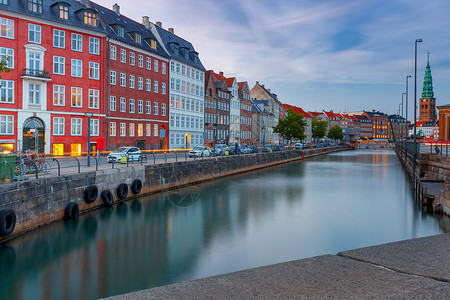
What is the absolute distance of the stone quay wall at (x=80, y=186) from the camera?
15045 millimetres

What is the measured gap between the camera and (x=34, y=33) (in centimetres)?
3862

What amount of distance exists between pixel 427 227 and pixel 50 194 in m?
17.6

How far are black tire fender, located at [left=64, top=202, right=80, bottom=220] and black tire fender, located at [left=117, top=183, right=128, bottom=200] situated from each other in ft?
15.2

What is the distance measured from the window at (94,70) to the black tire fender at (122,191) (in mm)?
24276

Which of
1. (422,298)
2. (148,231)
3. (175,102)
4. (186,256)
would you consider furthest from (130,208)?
(175,102)

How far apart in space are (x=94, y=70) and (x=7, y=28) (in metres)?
9.78

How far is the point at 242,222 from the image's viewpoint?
67.7ft

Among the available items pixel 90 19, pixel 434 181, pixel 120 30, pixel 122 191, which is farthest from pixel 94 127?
pixel 434 181

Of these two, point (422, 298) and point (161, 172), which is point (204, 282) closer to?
point (422, 298)

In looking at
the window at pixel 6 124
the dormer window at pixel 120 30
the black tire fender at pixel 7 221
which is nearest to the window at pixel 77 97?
the window at pixel 6 124

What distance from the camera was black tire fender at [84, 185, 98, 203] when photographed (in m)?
20.0

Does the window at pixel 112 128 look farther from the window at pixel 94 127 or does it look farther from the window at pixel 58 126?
the window at pixel 58 126

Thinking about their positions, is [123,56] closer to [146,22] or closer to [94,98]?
[94,98]

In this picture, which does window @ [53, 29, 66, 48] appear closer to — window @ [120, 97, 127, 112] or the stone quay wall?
window @ [120, 97, 127, 112]
